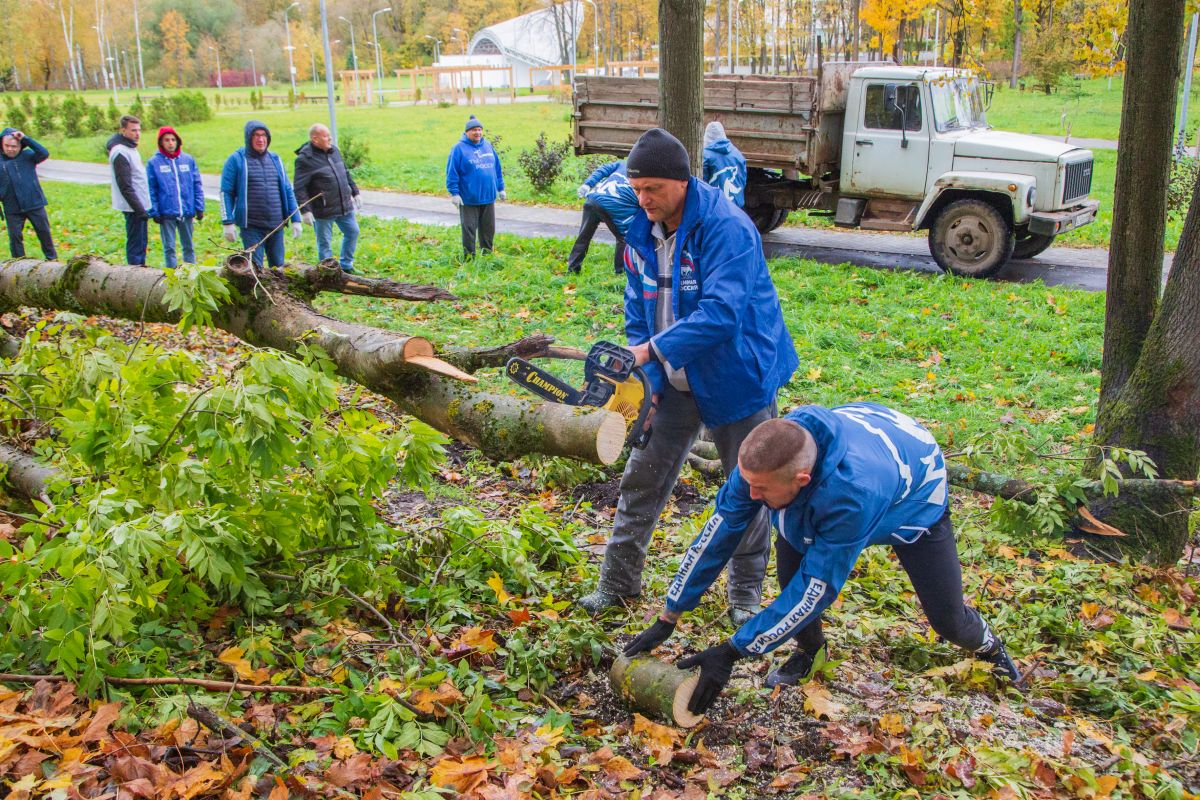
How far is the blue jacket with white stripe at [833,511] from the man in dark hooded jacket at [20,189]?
1081cm

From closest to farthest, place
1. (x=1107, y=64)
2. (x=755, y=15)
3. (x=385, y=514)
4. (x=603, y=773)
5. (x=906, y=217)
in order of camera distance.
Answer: (x=603, y=773), (x=385, y=514), (x=1107, y=64), (x=906, y=217), (x=755, y=15)

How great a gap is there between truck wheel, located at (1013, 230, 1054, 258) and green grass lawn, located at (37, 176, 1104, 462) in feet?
5.75

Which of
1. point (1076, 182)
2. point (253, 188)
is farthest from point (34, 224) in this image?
point (1076, 182)

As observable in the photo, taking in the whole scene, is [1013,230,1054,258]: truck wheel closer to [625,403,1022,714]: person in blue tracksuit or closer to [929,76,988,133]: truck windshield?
[929,76,988,133]: truck windshield

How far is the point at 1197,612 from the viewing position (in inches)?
175

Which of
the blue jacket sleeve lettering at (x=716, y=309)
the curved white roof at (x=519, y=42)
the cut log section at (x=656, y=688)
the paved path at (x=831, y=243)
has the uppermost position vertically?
the curved white roof at (x=519, y=42)

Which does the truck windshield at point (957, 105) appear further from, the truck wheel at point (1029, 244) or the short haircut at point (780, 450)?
the short haircut at point (780, 450)

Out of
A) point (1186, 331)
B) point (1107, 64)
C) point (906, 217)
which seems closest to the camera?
point (1186, 331)

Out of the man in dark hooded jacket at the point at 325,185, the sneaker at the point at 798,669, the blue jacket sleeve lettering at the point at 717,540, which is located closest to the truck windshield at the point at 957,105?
the man in dark hooded jacket at the point at 325,185

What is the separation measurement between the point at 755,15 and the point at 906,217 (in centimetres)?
2859

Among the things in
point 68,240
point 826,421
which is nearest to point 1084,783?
point 826,421

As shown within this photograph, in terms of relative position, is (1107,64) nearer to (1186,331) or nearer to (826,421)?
(1186,331)

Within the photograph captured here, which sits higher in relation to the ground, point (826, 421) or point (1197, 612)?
point (826, 421)

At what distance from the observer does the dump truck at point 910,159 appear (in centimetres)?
1109
